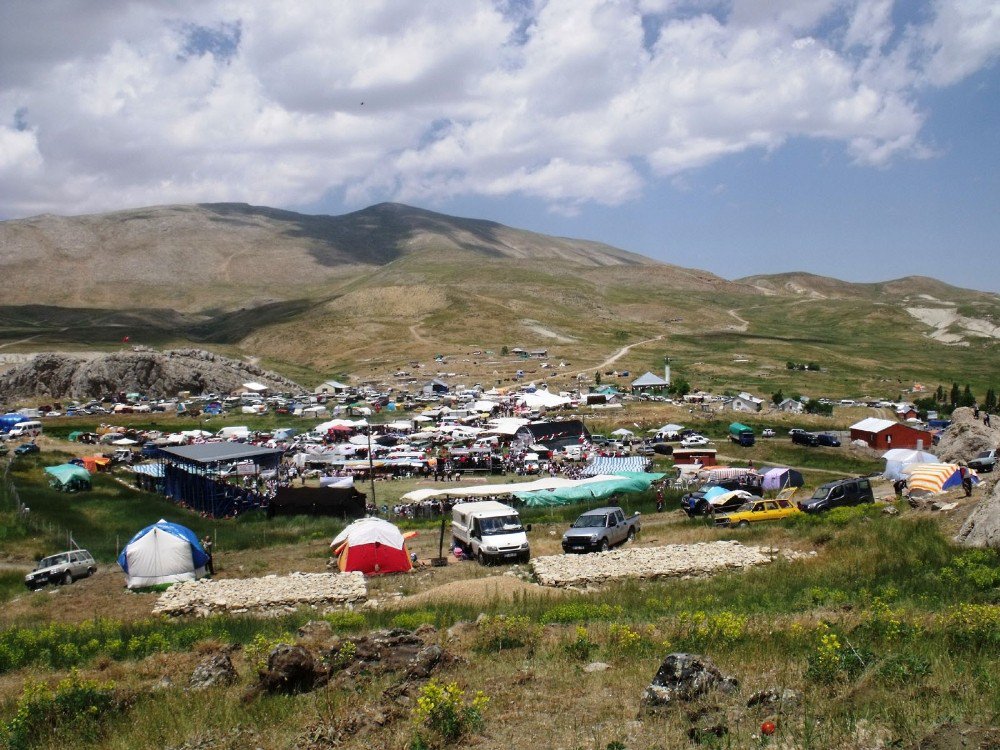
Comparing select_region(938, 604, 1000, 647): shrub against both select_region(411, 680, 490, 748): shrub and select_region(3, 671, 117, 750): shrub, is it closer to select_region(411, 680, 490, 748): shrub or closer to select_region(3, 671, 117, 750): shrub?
select_region(411, 680, 490, 748): shrub

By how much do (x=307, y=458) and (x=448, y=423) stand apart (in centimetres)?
1710

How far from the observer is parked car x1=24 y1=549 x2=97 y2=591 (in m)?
22.0

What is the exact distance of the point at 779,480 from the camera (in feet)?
117

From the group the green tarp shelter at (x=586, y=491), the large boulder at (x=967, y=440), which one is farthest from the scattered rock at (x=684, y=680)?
the large boulder at (x=967, y=440)

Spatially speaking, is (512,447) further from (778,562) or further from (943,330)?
(943,330)

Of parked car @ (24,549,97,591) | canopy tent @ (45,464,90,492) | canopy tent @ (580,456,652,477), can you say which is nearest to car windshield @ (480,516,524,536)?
parked car @ (24,549,97,591)

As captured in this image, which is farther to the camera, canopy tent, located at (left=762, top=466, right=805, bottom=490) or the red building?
the red building

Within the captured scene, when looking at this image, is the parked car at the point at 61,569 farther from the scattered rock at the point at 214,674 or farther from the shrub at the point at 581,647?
the shrub at the point at 581,647

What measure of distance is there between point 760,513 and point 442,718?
2107 centimetres

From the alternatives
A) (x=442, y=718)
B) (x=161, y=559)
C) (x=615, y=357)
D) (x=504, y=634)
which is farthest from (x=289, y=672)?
(x=615, y=357)

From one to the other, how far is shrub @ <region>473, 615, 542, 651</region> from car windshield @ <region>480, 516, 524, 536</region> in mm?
10833

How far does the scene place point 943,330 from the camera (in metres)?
192

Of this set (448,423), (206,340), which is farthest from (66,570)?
(206,340)

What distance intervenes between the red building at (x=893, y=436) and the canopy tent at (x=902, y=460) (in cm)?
1387
